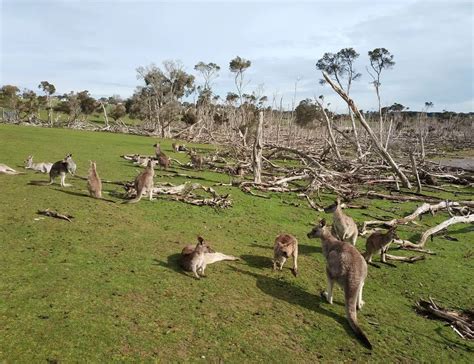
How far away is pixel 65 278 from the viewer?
17.8ft

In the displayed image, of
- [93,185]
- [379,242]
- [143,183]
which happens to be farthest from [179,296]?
[93,185]

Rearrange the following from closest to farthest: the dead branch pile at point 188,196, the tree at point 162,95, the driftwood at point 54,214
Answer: the driftwood at point 54,214 → the dead branch pile at point 188,196 → the tree at point 162,95

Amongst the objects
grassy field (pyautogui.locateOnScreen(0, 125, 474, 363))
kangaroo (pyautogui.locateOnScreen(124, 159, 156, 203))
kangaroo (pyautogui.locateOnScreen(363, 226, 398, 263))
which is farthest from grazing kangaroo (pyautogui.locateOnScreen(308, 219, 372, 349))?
kangaroo (pyautogui.locateOnScreen(124, 159, 156, 203))

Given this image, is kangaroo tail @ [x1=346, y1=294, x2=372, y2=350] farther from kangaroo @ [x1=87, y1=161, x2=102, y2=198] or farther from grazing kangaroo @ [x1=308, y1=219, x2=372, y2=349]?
kangaroo @ [x1=87, y1=161, x2=102, y2=198]

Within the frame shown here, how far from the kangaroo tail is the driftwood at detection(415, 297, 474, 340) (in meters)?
1.48

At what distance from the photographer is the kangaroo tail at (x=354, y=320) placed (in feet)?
15.9

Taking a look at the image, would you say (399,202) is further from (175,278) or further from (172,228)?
→ (175,278)

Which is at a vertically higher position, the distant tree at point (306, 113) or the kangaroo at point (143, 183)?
the distant tree at point (306, 113)

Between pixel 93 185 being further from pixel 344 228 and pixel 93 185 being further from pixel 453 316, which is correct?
pixel 453 316

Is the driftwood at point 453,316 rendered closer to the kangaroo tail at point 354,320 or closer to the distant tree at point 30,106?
the kangaroo tail at point 354,320

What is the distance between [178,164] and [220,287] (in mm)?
14541

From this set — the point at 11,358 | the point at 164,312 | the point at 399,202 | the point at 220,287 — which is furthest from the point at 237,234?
the point at 399,202

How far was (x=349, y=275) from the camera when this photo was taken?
548 centimetres

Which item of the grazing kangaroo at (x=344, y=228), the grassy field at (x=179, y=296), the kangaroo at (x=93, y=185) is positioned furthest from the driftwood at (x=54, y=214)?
the grazing kangaroo at (x=344, y=228)
